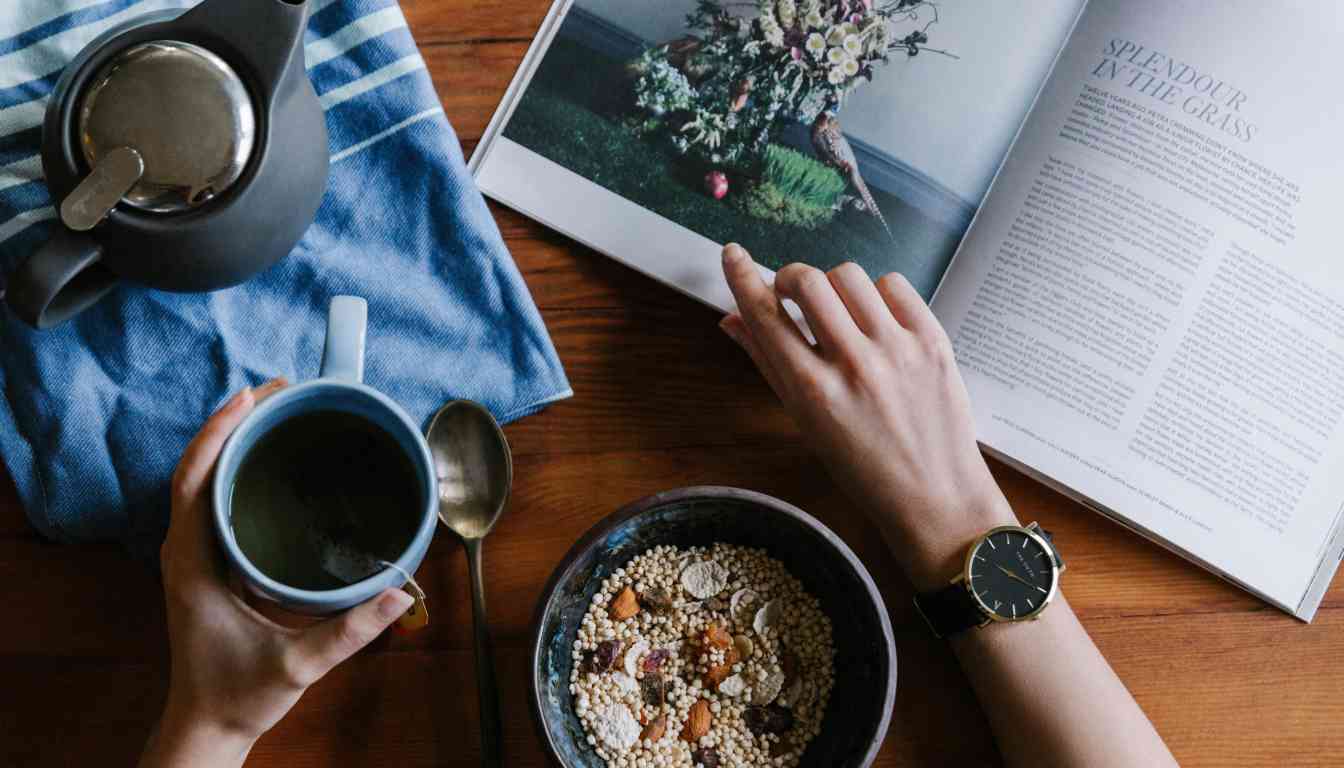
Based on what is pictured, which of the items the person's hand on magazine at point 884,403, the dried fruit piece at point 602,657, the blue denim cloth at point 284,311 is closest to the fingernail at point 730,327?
the person's hand on magazine at point 884,403

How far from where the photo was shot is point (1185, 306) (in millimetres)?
720

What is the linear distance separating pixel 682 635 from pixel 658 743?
2.7 inches

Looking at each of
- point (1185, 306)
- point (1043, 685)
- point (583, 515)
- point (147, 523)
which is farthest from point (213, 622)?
point (1185, 306)

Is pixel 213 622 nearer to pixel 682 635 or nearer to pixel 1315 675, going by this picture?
pixel 682 635

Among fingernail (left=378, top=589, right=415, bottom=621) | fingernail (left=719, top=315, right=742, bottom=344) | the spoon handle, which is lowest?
the spoon handle

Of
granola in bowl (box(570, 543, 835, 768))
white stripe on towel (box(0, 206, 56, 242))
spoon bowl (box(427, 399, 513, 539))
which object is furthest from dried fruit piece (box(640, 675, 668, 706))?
white stripe on towel (box(0, 206, 56, 242))

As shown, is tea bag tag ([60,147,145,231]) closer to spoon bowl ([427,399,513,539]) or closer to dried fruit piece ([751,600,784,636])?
spoon bowl ([427,399,513,539])

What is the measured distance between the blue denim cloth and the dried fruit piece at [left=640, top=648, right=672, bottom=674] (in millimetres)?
183

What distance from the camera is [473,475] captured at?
69 cm

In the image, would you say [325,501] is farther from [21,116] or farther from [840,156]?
[840,156]

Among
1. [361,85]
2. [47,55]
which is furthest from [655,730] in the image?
[47,55]

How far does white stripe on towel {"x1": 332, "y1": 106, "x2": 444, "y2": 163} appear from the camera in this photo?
693 millimetres

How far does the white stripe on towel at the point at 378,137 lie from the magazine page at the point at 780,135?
0.05 metres

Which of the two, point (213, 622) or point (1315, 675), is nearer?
point (213, 622)
